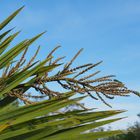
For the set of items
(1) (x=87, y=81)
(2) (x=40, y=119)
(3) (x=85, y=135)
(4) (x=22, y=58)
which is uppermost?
(4) (x=22, y=58)

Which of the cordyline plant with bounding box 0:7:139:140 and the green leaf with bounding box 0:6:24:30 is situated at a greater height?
the green leaf with bounding box 0:6:24:30

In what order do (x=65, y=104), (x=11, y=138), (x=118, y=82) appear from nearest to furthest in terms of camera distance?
1. (x=11, y=138)
2. (x=65, y=104)
3. (x=118, y=82)

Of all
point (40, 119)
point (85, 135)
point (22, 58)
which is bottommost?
point (85, 135)

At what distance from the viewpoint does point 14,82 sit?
239 cm

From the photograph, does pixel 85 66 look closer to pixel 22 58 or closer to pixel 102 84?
pixel 102 84

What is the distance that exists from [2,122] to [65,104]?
346 millimetres

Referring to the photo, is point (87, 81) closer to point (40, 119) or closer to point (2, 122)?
point (40, 119)

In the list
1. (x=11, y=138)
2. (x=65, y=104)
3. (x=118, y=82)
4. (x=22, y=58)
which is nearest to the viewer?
(x=11, y=138)

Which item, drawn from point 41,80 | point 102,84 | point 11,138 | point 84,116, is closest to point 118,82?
point 102,84

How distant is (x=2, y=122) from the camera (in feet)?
7.29

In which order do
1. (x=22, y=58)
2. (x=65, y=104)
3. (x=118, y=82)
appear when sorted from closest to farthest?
1. (x=65, y=104)
2. (x=118, y=82)
3. (x=22, y=58)

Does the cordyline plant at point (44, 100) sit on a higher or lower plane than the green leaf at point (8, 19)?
lower

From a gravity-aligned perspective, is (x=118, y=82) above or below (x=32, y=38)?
below

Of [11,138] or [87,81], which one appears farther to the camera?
[87,81]
